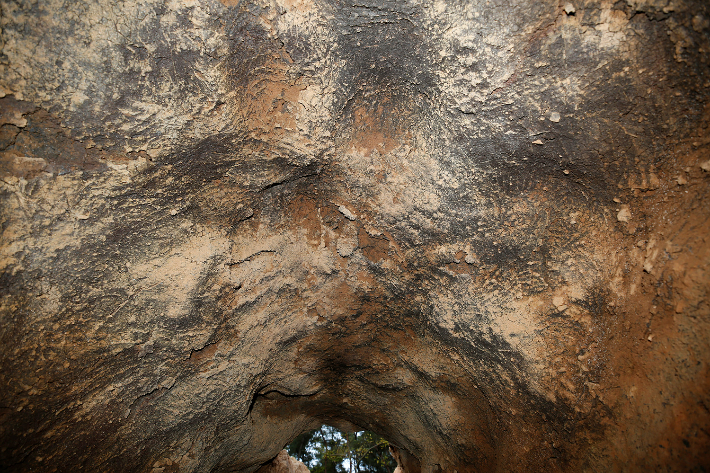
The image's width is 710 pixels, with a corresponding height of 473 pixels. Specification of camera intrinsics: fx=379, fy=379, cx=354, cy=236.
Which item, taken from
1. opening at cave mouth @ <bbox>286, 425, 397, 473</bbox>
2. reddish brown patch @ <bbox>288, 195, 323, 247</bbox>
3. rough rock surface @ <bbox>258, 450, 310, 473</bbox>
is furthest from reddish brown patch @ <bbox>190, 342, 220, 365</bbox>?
opening at cave mouth @ <bbox>286, 425, 397, 473</bbox>

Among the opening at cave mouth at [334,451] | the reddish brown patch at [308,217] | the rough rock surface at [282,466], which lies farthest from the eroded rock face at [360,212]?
the opening at cave mouth at [334,451]

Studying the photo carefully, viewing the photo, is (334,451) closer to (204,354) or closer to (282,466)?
(282,466)

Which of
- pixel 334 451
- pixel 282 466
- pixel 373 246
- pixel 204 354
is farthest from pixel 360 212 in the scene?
pixel 334 451

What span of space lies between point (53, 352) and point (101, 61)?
1048 mm

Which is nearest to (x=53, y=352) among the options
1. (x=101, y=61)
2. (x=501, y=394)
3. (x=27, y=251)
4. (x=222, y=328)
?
(x=27, y=251)

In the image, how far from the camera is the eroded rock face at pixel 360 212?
120 centimetres

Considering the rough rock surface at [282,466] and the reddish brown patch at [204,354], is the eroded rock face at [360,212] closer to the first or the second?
the reddish brown patch at [204,354]

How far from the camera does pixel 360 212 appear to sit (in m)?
1.81

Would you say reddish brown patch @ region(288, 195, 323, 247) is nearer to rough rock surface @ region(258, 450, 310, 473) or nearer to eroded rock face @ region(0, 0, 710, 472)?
eroded rock face @ region(0, 0, 710, 472)

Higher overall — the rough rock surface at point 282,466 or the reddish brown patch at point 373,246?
the reddish brown patch at point 373,246

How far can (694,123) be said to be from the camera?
1.18 meters

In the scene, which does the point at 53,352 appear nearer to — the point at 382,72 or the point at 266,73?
the point at 266,73

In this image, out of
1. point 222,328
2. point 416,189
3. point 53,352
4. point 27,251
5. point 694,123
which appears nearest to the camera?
point 694,123

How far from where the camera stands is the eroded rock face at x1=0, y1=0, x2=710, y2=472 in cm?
120
